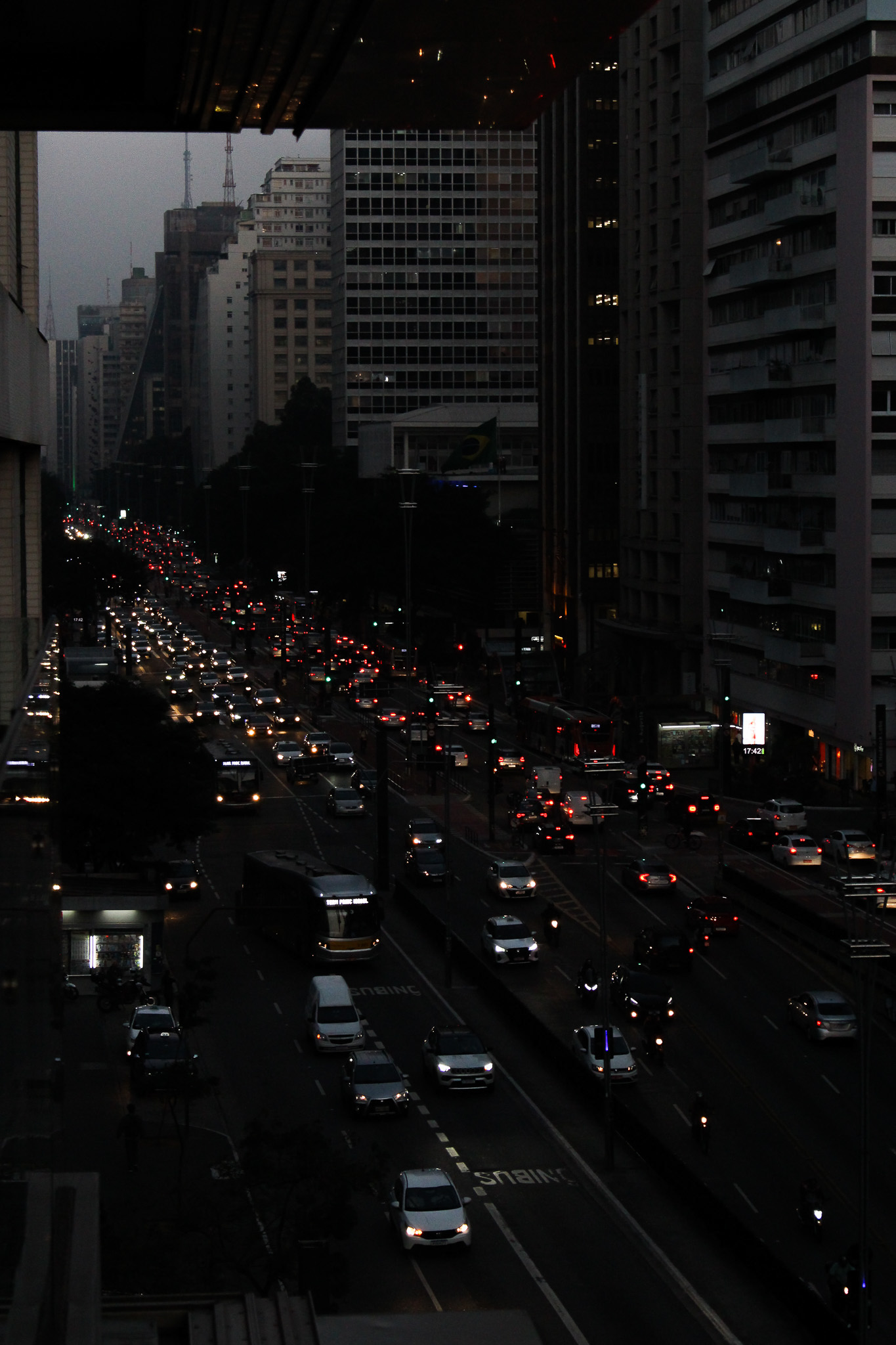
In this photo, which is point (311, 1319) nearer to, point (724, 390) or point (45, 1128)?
point (45, 1128)

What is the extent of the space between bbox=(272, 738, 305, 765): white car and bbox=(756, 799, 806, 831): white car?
22.7 meters

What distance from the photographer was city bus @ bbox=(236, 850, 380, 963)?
144 feet

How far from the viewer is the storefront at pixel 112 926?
39.1 metres

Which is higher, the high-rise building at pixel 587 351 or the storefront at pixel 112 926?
the high-rise building at pixel 587 351

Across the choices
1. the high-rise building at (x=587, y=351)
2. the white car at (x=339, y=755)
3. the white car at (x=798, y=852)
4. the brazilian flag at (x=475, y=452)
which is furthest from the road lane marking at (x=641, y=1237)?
the brazilian flag at (x=475, y=452)

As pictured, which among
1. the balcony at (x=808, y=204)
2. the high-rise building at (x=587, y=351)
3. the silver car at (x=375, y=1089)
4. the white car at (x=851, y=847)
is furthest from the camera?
the high-rise building at (x=587, y=351)

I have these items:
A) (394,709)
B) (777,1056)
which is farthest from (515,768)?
(777,1056)

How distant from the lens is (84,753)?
148 feet

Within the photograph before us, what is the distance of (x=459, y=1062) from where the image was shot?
1348 inches

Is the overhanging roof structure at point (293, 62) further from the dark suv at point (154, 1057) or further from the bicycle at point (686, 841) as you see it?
the bicycle at point (686, 841)

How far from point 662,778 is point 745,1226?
139 ft

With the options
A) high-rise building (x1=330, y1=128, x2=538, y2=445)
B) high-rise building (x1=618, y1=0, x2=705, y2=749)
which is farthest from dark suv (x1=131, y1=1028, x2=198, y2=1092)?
high-rise building (x1=330, y1=128, x2=538, y2=445)

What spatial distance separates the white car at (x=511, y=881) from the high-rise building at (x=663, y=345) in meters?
29.3

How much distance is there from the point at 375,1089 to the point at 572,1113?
3756 millimetres
